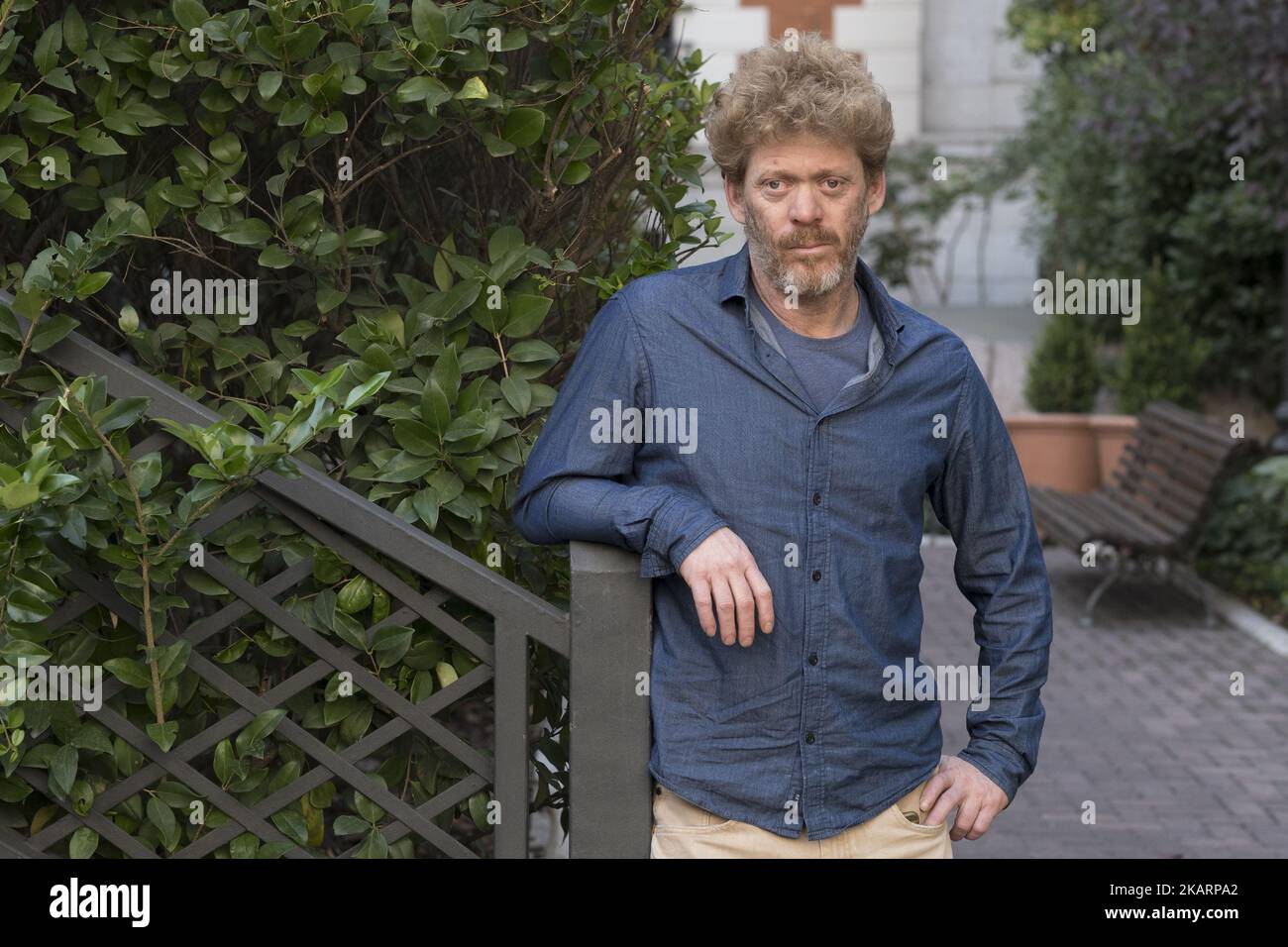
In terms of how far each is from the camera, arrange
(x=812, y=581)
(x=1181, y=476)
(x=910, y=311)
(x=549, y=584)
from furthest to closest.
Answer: (x=1181, y=476) < (x=549, y=584) < (x=910, y=311) < (x=812, y=581)

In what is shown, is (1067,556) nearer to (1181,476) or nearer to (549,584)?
(1181,476)

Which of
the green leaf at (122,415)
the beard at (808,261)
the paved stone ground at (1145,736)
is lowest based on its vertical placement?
the paved stone ground at (1145,736)

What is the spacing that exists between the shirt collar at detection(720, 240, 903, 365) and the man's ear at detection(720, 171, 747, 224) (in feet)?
0.16

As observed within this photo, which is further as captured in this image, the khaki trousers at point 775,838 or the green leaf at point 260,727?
the green leaf at point 260,727

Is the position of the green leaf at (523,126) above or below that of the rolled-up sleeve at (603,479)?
above

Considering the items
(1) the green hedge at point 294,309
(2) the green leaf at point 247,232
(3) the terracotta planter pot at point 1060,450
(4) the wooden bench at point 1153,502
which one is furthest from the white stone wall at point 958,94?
(2) the green leaf at point 247,232

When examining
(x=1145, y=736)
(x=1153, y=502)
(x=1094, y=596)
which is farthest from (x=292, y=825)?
(x=1153, y=502)

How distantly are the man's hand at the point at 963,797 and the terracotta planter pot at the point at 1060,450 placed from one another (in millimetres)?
9958

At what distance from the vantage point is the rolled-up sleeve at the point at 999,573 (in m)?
2.82

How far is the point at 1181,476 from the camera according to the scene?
976 cm

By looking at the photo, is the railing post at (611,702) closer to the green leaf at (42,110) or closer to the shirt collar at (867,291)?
the shirt collar at (867,291)

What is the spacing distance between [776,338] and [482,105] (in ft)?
2.28

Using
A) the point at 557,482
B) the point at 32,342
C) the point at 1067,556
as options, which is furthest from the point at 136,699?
the point at 1067,556

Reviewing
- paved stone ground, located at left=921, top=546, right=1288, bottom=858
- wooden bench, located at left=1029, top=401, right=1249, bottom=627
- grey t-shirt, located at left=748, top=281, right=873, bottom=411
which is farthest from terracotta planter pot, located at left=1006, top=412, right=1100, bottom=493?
grey t-shirt, located at left=748, top=281, right=873, bottom=411
